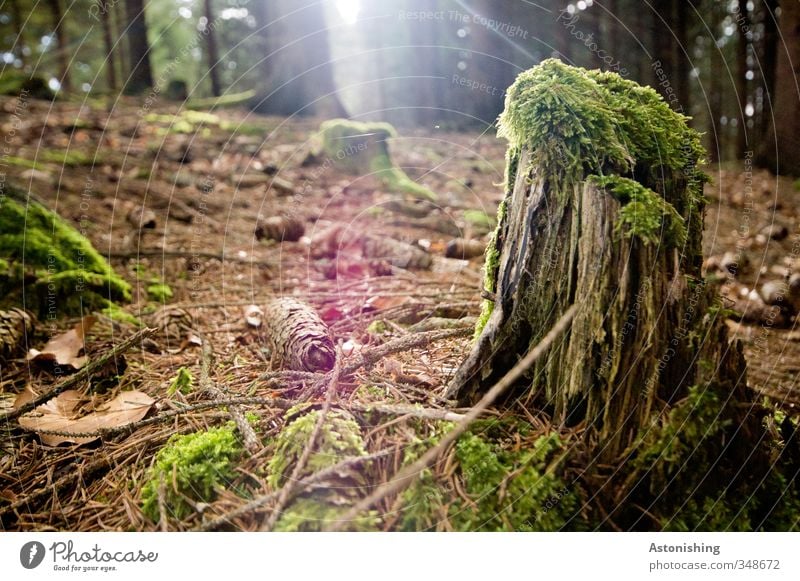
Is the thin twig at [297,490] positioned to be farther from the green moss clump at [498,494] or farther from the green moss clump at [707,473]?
the green moss clump at [707,473]

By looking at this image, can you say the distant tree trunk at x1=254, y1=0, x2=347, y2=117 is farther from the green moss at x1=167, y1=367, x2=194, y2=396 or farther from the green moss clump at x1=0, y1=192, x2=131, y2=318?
the green moss at x1=167, y1=367, x2=194, y2=396

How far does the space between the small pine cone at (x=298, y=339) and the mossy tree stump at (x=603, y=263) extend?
56cm

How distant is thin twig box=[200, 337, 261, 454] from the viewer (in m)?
1.52

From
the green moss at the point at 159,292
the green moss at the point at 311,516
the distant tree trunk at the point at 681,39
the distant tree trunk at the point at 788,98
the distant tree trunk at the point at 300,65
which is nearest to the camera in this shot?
the green moss at the point at 311,516

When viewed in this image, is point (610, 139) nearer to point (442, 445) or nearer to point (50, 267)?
point (442, 445)

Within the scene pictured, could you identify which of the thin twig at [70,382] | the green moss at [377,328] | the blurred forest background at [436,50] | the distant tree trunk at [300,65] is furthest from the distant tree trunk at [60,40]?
the green moss at [377,328]

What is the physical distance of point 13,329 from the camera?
228cm

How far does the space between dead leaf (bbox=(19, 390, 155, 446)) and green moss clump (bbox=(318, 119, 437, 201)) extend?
408 centimetres

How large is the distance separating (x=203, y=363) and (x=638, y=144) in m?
1.89

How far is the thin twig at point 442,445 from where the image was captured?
1366 millimetres

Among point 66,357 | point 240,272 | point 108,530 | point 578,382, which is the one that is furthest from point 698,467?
point 240,272

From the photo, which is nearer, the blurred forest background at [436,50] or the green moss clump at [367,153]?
the blurred forest background at [436,50]

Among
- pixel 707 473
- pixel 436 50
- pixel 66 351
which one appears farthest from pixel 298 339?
pixel 436 50
